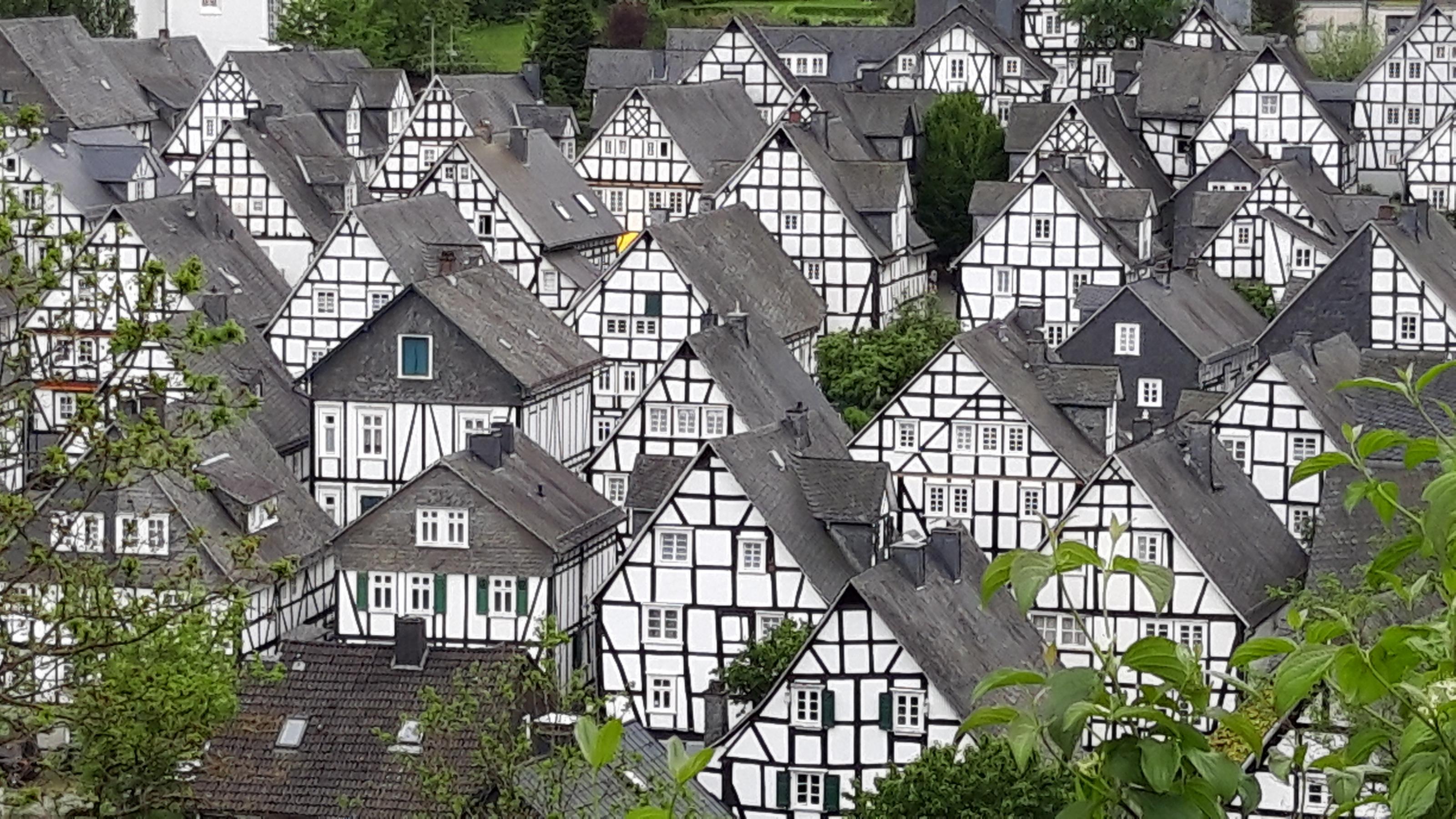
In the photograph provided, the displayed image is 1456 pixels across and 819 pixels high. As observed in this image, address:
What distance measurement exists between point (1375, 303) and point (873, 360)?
10876 millimetres

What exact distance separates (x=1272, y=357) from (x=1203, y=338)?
1069 cm

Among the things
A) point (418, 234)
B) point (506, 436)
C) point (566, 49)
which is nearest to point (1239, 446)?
point (506, 436)

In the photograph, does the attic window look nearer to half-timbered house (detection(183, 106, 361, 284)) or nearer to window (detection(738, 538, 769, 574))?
window (detection(738, 538, 769, 574))

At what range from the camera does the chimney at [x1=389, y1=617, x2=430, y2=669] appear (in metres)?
36.8

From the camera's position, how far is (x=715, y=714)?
3788 cm

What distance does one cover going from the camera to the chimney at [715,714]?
3791 cm

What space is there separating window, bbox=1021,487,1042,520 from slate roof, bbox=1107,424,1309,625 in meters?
3.36

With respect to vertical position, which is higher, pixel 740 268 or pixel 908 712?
pixel 740 268

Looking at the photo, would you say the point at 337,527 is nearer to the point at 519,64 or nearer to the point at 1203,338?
the point at 1203,338

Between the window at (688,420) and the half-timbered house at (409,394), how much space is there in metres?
3.21

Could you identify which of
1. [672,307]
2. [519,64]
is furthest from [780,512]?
[519,64]

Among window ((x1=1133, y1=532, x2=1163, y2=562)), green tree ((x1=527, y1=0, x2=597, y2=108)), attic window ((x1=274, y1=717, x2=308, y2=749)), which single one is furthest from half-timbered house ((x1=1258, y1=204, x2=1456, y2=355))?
green tree ((x1=527, y1=0, x2=597, y2=108))

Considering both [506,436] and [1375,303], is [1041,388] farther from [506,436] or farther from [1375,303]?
[1375,303]

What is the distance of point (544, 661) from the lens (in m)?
37.2
